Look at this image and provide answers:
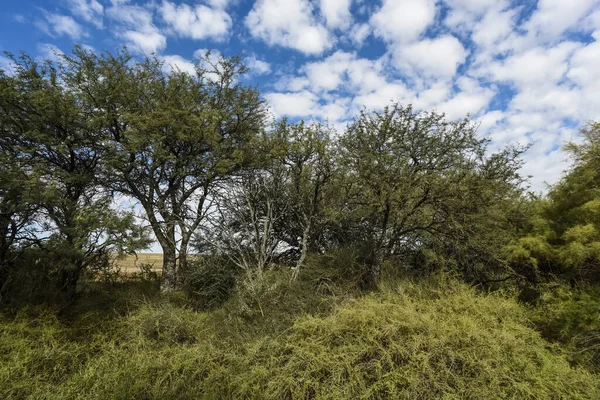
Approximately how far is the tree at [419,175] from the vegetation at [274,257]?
52 millimetres

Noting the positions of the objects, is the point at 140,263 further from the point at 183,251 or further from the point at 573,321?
the point at 573,321

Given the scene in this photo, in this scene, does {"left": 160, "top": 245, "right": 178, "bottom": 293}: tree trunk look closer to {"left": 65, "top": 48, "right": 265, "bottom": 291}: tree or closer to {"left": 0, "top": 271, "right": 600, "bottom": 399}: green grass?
{"left": 65, "top": 48, "right": 265, "bottom": 291}: tree

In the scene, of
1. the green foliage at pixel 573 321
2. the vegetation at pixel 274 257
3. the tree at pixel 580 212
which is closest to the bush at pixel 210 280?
the vegetation at pixel 274 257

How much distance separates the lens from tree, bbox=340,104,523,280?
24.3 feet

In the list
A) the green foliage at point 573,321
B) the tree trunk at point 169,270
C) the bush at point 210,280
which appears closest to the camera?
the green foliage at point 573,321

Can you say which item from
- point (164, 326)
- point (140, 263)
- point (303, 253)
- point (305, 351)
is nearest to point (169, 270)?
point (140, 263)

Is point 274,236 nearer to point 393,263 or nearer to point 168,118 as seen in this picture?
point 393,263

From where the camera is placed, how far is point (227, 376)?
580 cm

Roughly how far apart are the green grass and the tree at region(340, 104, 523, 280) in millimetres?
1482

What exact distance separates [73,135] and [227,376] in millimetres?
7820

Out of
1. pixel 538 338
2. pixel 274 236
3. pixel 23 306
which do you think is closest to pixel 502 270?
pixel 538 338

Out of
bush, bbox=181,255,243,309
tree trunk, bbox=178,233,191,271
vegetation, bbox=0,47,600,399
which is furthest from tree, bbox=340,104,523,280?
tree trunk, bbox=178,233,191,271

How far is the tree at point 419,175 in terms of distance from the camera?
24.3 ft

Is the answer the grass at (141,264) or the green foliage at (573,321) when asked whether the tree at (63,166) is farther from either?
the green foliage at (573,321)
